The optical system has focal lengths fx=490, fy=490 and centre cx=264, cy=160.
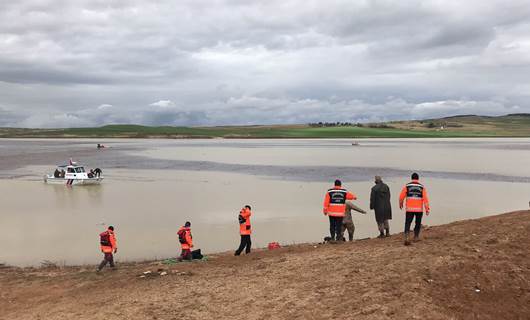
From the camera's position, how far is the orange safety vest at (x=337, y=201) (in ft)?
49.8

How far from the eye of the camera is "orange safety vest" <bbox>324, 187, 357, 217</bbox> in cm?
1517

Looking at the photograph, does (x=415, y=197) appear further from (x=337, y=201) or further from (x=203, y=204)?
(x=203, y=204)

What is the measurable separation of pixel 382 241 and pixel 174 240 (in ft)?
29.9

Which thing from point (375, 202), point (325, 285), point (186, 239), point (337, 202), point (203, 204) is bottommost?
point (203, 204)

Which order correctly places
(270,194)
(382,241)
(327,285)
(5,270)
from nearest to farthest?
(327,285) → (382,241) → (5,270) → (270,194)

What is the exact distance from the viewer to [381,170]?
5109 cm

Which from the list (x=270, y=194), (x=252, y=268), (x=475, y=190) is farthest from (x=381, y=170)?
(x=252, y=268)

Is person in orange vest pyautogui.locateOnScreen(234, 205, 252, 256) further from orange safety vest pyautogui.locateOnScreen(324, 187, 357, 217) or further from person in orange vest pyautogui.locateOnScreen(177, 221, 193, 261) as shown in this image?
orange safety vest pyautogui.locateOnScreen(324, 187, 357, 217)

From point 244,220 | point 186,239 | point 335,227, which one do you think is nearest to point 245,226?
point 244,220

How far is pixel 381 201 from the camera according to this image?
15.5 m

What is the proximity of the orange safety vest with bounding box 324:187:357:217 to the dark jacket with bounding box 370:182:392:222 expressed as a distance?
0.88 m

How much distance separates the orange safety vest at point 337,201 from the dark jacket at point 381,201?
88cm

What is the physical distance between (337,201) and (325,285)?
14.7 feet

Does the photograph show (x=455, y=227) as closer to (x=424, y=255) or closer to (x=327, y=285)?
(x=424, y=255)
